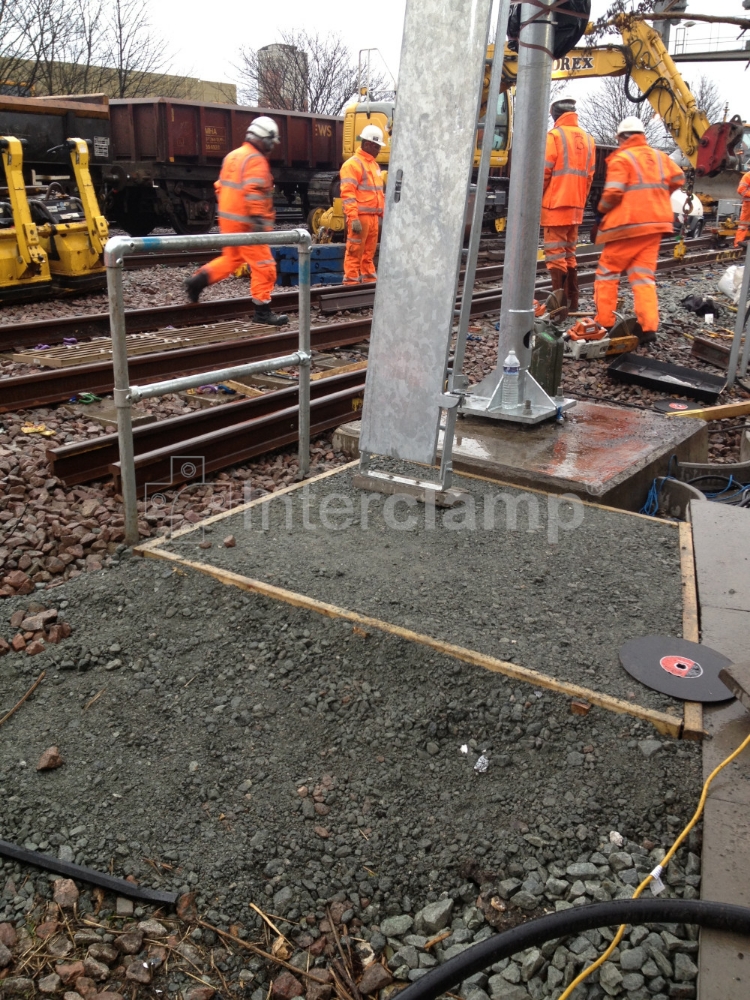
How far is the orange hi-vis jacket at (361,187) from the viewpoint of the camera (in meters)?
12.7

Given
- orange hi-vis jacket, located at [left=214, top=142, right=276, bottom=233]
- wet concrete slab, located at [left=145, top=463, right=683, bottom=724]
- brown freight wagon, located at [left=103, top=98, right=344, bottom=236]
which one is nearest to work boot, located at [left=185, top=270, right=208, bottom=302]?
orange hi-vis jacket, located at [left=214, top=142, right=276, bottom=233]

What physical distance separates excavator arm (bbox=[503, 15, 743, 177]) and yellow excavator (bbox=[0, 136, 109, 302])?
34.3 feet

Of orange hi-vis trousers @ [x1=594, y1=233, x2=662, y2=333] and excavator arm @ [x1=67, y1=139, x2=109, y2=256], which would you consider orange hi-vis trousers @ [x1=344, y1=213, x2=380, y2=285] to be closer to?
excavator arm @ [x1=67, y1=139, x2=109, y2=256]

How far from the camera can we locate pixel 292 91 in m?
38.7

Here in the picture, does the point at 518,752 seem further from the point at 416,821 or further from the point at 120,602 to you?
the point at 120,602

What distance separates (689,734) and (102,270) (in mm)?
10750

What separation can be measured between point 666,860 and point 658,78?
19127 millimetres

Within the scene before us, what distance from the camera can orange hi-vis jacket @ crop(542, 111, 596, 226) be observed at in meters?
9.71

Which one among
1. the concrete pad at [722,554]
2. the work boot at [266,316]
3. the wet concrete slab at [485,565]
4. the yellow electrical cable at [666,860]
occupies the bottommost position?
the yellow electrical cable at [666,860]

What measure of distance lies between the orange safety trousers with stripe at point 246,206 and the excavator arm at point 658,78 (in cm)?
1013

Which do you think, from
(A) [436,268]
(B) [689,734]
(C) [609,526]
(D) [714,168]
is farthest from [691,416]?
(D) [714,168]

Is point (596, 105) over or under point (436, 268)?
over

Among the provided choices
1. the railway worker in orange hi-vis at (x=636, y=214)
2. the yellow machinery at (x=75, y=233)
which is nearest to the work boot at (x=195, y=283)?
the yellow machinery at (x=75, y=233)

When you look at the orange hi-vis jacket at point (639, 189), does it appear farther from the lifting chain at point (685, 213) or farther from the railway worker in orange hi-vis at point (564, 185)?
the lifting chain at point (685, 213)
